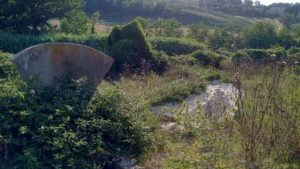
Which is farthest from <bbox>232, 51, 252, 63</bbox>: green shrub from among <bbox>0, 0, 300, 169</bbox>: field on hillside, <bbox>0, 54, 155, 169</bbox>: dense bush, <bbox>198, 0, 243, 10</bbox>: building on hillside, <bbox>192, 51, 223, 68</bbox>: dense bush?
<bbox>198, 0, 243, 10</bbox>: building on hillside

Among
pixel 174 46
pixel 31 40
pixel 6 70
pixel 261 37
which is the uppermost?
pixel 6 70

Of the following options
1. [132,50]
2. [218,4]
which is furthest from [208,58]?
[218,4]

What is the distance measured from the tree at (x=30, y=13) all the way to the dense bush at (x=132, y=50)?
4.70 metres

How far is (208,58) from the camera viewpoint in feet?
47.0

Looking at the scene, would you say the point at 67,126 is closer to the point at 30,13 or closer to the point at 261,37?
the point at 30,13

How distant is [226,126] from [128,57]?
7566 mm

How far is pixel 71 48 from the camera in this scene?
17.1ft

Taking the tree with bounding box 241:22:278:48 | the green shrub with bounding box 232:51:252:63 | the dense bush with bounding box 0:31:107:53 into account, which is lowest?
the tree with bounding box 241:22:278:48

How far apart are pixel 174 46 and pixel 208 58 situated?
116 inches

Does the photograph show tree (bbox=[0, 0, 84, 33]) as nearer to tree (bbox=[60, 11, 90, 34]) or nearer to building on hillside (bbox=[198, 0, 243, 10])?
tree (bbox=[60, 11, 90, 34])

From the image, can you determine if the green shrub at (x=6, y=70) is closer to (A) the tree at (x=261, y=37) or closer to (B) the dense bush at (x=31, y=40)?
(B) the dense bush at (x=31, y=40)

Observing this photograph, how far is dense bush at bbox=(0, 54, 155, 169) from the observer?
159 inches

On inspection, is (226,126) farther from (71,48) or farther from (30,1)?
(30,1)

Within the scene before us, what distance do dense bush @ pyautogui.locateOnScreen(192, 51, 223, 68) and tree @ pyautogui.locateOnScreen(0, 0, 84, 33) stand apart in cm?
642
